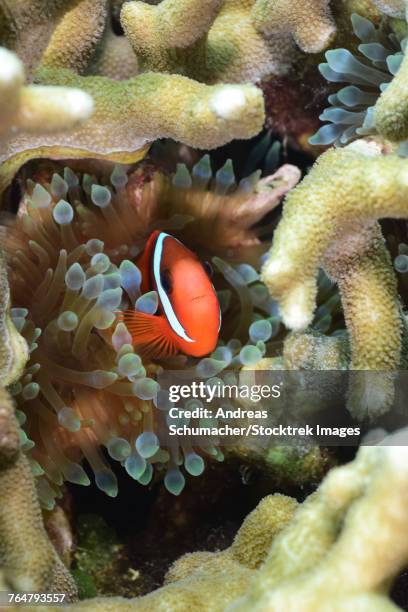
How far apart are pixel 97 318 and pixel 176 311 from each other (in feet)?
0.72

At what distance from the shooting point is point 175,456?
154 centimetres

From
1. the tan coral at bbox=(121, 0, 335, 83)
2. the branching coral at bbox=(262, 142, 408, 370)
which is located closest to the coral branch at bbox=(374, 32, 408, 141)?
the branching coral at bbox=(262, 142, 408, 370)

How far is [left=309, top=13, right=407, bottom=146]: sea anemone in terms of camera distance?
1578 mm

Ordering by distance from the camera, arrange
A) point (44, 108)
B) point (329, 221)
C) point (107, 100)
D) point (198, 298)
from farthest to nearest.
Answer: point (198, 298), point (107, 100), point (329, 221), point (44, 108)

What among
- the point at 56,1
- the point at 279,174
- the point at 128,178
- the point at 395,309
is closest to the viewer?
the point at 395,309

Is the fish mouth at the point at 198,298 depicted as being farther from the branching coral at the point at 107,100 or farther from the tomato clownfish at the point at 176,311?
the branching coral at the point at 107,100

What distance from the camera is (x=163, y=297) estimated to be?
5.43 feet

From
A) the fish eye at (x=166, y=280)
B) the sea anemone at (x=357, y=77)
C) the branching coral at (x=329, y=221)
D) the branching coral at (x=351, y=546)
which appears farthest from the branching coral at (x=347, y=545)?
the sea anemone at (x=357, y=77)

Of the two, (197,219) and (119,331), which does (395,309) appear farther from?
(197,219)

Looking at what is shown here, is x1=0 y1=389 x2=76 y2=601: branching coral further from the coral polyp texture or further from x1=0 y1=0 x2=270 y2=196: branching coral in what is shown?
x1=0 y1=0 x2=270 y2=196: branching coral

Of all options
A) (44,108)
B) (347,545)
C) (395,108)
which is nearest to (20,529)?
(347,545)

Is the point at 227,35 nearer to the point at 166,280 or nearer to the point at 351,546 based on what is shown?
the point at 166,280

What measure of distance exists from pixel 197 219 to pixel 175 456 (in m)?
0.74

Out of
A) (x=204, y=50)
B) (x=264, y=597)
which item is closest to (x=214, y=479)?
(x=264, y=597)
